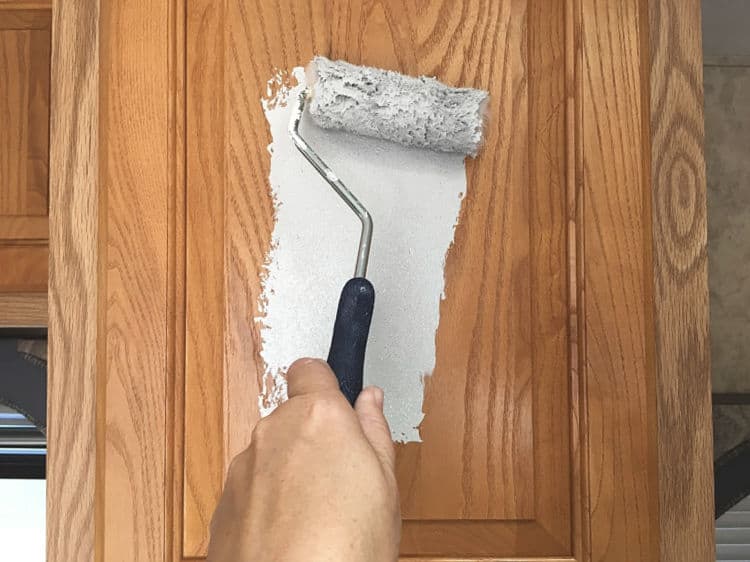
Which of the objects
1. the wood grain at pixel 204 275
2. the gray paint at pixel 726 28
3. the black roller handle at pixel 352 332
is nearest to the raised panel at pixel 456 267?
the wood grain at pixel 204 275

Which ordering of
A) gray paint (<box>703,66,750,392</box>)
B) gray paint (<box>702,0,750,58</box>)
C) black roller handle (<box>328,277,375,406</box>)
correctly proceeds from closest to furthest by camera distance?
black roller handle (<box>328,277,375,406</box>) → gray paint (<box>702,0,750,58</box>) → gray paint (<box>703,66,750,392</box>)

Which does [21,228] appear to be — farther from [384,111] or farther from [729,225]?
[729,225]

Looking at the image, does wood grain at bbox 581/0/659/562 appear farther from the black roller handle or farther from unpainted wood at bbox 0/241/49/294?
unpainted wood at bbox 0/241/49/294

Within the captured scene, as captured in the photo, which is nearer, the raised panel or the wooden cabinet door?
the raised panel

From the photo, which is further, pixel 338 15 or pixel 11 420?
pixel 11 420

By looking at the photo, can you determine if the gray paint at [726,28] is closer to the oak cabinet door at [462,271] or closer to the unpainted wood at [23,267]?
the oak cabinet door at [462,271]

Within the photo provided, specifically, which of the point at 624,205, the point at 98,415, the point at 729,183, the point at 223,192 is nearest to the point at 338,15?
the point at 223,192

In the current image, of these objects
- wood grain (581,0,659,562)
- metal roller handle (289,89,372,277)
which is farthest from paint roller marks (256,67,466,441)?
wood grain (581,0,659,562)

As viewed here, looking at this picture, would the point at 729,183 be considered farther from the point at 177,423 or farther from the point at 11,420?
the point at 11,420

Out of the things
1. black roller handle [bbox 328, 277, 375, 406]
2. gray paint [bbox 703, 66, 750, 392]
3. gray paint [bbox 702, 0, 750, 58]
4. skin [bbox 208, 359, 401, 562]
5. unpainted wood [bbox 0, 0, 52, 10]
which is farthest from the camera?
gray paint [bbox 703, 66, 750, 392]

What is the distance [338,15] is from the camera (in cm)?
74

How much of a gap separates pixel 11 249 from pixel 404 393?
50 centimetres

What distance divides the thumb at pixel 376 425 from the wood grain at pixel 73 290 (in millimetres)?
276

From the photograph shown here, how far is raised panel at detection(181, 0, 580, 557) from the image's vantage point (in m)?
0.71
